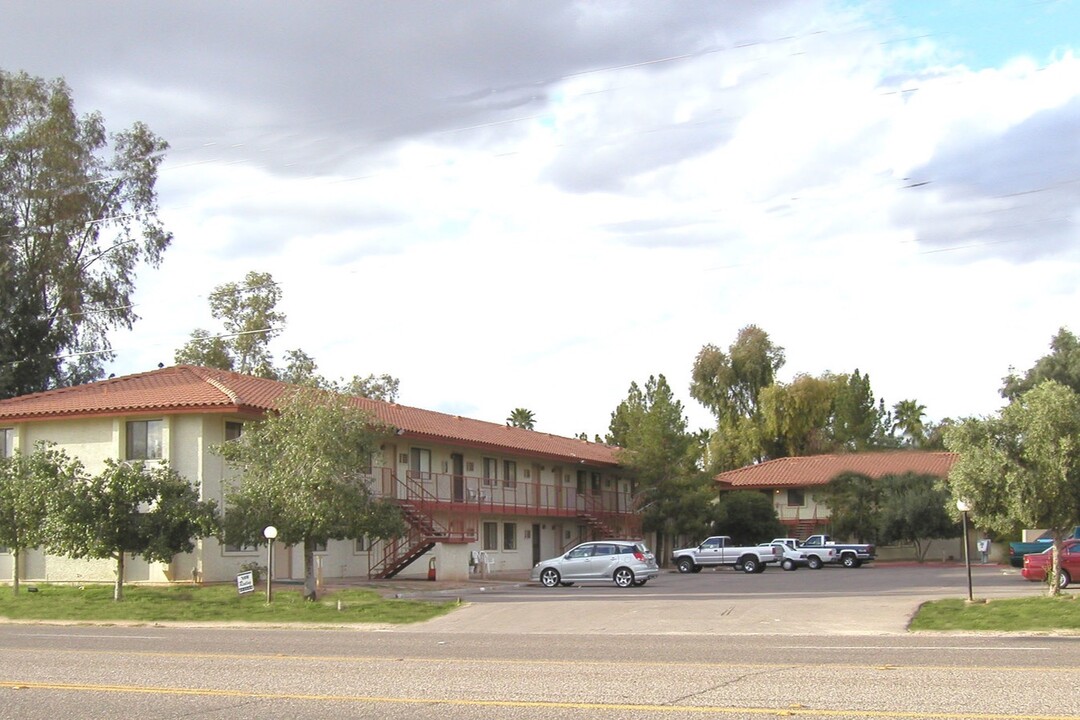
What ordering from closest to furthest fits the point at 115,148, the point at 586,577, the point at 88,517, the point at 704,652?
1. the point at 704,652
2. the point at 88,517
3. the point at 586,577
4. the point at 115,148

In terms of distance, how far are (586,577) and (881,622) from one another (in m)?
15.3

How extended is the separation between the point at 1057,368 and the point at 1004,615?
51.1 metres

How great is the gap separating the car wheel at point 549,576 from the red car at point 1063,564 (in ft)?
45.6

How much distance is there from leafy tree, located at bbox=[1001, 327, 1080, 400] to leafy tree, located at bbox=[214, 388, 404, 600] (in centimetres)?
4640

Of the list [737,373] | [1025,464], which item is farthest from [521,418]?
[1025,464]

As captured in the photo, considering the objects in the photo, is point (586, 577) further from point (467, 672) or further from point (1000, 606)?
point (467, 672)

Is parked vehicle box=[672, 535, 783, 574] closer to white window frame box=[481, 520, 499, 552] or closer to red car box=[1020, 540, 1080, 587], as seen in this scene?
white window frame box=[481, 520, 499, 552]

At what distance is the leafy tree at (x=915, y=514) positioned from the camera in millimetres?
57688

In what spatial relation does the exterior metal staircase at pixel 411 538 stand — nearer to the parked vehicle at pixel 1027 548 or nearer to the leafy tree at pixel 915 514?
the parked vehicle at pixel 1027 548

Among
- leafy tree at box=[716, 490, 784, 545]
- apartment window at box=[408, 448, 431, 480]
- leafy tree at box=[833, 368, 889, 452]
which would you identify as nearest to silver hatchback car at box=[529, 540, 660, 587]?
apartment window at box=[408, 448, 431, 480]

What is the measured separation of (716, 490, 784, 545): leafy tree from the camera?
6019 cm

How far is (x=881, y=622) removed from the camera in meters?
23.3

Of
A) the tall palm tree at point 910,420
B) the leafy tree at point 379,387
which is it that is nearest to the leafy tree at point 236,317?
the leafy tree at point 379,387

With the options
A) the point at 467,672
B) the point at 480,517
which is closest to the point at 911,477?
the point at 480,517
